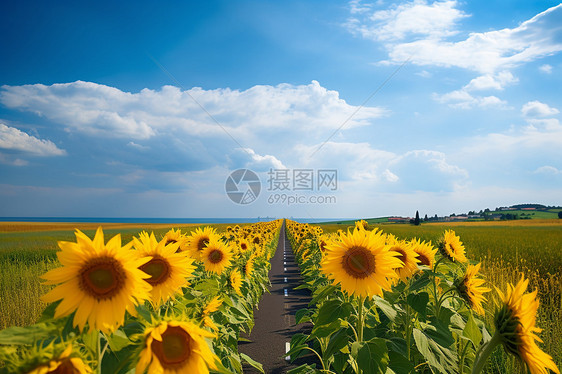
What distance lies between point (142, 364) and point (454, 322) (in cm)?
336

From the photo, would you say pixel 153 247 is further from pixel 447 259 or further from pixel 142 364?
pixel 447 259

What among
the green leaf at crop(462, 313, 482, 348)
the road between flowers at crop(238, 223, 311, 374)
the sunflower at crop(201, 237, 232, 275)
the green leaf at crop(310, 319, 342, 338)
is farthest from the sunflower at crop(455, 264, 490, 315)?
the sunflower at crop(201, 237, 232, 275)

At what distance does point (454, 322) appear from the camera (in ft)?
12.1

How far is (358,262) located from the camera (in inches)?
134

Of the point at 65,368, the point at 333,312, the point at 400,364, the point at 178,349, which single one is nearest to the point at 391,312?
the point at 400,364

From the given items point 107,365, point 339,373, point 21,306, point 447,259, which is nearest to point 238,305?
point 339,373

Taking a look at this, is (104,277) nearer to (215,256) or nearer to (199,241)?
(215,256)

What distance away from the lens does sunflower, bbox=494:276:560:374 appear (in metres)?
1.94

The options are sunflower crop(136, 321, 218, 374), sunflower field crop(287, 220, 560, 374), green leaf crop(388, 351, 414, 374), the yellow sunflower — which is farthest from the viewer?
green leaf crop(388, 351, 414, 374)

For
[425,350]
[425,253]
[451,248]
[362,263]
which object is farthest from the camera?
[425,253]

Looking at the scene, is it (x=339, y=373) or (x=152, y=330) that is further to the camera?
(x=339, y=373)

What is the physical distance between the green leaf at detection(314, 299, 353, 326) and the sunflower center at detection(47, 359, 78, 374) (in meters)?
2.54

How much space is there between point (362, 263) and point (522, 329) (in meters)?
1.53

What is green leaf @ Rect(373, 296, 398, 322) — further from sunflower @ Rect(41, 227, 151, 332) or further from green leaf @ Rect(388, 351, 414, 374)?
sunflower @ Rect(41, 227, 151, 332)
